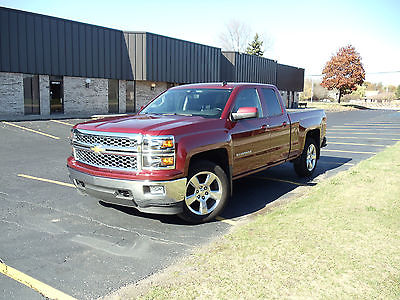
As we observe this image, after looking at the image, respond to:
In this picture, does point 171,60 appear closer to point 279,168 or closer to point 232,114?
point 279,168

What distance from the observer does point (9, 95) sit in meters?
21.4

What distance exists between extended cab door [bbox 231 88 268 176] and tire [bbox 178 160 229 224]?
18.2 inches

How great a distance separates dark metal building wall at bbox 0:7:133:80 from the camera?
2078 cm

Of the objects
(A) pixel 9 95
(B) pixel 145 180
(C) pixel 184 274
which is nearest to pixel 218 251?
(C) pixel 184 274

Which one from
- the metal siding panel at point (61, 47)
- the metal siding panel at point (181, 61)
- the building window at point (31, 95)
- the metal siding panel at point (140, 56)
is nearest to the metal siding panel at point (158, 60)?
the metal siding panel at point (140, 56)

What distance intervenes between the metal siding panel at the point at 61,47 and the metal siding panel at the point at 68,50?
0.15 m

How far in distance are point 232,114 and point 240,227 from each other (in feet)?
5.56

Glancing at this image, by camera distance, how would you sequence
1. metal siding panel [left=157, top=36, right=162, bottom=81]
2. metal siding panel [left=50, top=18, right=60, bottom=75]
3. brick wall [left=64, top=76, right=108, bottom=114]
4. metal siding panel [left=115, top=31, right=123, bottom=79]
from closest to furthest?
metal siding panel [left=50, top=18, right=60, bottom=75] → brick wall [left=64, top=76, right=108, bottom=114] → metal siding panel [left=115, top=31, right=123, bottom=79] → metal siding panel [left=157, top=36, right=162, bottom=81]

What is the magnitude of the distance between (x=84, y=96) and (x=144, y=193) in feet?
75.1

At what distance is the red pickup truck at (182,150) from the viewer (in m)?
4.49

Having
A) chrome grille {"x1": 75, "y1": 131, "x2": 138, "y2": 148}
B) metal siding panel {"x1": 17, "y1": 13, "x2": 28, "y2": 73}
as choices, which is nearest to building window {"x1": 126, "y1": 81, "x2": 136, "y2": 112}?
metal siding panel {"x1": 17, "y1": 13, "x2": 28, "y2": 73}

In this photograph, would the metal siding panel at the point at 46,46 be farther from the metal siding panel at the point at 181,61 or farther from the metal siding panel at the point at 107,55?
the metal siding panel at the point at 181,61

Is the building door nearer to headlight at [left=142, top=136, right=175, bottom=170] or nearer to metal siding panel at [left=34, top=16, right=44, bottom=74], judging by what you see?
metal siding panel at [left=34, top=16, right=44, bottom=74]

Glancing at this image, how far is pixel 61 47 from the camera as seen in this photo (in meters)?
23.2
